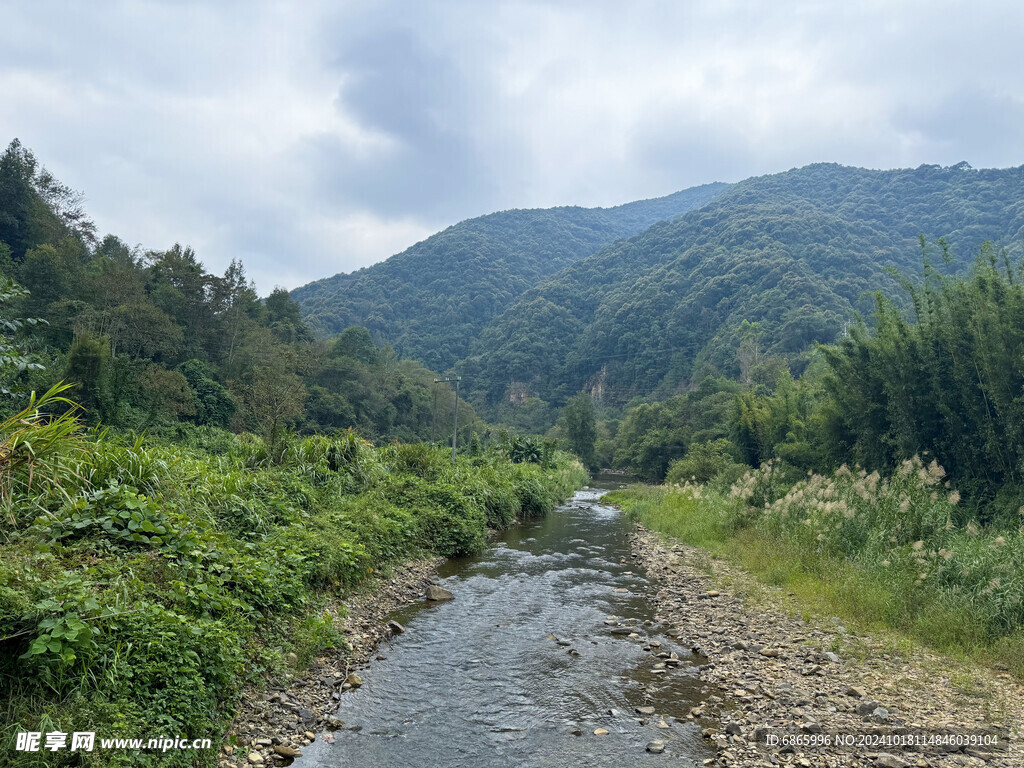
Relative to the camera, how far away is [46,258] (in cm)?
3769

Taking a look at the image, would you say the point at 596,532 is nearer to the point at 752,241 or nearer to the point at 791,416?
the point at 791,416

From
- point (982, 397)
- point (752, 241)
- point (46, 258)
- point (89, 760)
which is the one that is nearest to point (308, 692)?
point (89, 760)

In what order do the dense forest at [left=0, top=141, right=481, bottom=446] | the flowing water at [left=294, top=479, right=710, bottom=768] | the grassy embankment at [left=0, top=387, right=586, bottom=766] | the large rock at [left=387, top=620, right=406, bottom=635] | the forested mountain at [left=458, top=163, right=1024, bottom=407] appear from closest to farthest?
the grassy embankment at [left=0, top=387, right=586, bottom=766] < the flowing water at [left=294, top=479, right=710, bottom=768] < the large rock at [left=387, top=620, right=406, bottom=635] < the dense forest at [left=0, top=141, right=481, bottom=446] < the forested mountain at [left=458, top=163, right=1024, bottom=407]

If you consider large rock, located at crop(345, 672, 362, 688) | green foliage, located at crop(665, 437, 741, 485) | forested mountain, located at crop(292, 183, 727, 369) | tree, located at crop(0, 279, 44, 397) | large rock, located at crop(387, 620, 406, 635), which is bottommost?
green foliage, located at crop(665, 437, 741, 485)

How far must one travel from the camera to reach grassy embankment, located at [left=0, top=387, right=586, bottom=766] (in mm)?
4352

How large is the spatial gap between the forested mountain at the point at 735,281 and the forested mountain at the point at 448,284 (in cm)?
799

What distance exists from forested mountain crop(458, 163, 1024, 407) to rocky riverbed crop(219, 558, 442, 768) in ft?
209

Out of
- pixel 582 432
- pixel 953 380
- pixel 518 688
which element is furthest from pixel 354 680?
pixel 582 432

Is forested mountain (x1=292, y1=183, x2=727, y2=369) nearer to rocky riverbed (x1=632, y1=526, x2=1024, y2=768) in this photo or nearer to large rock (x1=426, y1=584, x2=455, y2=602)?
large rock (x1=426, y1=584, x2=455, y2=602)

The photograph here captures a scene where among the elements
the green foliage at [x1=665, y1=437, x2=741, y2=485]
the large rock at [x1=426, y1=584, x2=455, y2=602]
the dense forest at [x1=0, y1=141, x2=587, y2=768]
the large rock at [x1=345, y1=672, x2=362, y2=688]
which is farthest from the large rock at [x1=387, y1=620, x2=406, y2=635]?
the green foliage at [x1=665, y1=437, x2=741, y2=485]

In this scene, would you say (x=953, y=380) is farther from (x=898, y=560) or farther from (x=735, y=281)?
(x=735, y=281)

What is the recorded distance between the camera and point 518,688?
714 cm

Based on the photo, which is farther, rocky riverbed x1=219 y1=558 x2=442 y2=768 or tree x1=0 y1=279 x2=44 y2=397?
tree x1=0 y1=279 x2=44 y2=397

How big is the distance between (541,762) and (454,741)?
3.11ft
